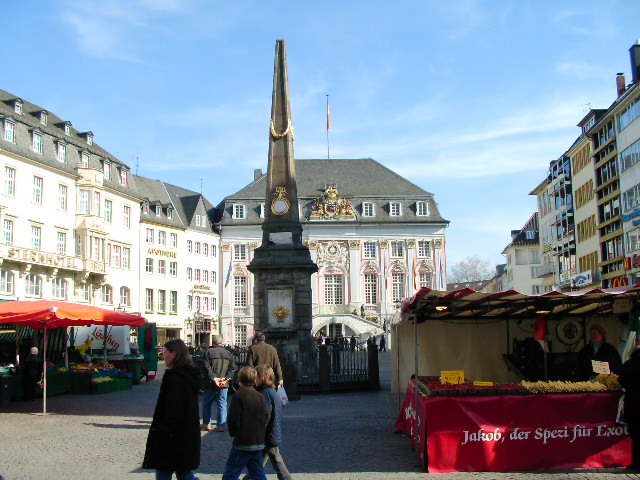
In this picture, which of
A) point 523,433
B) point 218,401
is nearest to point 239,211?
point 218,401

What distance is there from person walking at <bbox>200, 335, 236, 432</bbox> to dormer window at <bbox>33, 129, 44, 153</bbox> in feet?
114

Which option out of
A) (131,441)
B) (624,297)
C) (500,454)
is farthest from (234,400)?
(624,297)

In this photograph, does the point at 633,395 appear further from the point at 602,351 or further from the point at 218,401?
the point at 218,401

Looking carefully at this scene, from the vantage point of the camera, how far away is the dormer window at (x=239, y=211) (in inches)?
2751

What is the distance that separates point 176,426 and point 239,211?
64.3 metres

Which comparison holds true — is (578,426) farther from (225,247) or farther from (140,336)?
(225,247)

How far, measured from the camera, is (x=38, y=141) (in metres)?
44.7

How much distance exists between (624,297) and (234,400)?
6.89 m

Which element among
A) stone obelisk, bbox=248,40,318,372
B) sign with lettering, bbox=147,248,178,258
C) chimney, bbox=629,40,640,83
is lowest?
stone obelisk, bbox=248,40,318,372

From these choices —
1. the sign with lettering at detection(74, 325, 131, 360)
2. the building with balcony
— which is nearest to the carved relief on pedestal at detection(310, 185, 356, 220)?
the building with balcony

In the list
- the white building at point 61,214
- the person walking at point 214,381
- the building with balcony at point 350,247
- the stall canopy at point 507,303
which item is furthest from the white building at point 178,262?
the stall canopy at point 507,303

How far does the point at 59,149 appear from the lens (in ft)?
154

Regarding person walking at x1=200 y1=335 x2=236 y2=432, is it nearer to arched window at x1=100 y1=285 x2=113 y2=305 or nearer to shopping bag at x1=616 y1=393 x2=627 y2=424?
shopping bag at x1=616 y1=393 x2=627 y2=424

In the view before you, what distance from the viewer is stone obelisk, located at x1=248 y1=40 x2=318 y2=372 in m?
21.1
